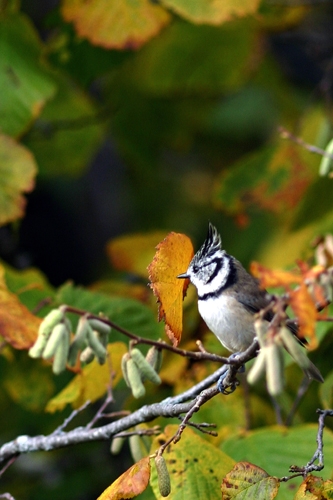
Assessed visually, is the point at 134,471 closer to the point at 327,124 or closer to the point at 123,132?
the point at 327,124

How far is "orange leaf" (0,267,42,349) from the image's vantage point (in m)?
2.07

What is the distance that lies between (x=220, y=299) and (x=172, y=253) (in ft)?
1.62

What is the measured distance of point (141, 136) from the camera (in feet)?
14.1

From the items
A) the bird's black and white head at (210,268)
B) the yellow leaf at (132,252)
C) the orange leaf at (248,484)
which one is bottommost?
the yellow leaf at (132,252)

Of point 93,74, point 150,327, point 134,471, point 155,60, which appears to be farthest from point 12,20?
point 134,471

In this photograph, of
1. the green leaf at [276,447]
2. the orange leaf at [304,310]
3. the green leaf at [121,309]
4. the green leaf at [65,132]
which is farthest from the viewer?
the green leaf at [65,132]

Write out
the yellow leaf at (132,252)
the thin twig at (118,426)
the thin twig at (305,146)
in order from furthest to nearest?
the yellow leaf at (132,252) < the thin twig at (305,146) < the thin twig at (118,426)

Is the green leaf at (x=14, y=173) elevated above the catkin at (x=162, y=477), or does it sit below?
above

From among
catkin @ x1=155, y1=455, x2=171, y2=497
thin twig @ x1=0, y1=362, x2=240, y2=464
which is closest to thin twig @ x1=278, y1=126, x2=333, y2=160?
thin twig @ x1=0, y1=362, x2=240, y2=464

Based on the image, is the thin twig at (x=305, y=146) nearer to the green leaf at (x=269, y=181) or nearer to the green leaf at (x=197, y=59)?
the green leaf at (x=269, y=181)

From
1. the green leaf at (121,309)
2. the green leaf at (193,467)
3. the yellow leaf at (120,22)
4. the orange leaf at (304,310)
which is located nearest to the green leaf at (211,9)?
the yellow leaf at (120,22)

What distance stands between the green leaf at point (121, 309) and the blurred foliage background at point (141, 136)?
0.31 metres

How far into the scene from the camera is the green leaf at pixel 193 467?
6.19 ft

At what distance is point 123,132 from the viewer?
171 inches
